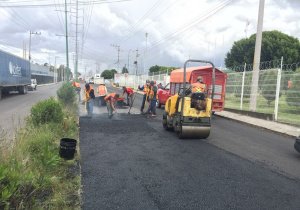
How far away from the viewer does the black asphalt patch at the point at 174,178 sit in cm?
569

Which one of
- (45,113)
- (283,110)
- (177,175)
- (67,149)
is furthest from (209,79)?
(67,149)

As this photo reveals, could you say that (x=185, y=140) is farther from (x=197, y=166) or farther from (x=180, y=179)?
(x=180, y=179)

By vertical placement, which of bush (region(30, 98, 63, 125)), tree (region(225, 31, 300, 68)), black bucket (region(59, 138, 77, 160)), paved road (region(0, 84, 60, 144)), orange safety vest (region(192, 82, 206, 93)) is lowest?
paved road (region(0, 84, 60, 144))

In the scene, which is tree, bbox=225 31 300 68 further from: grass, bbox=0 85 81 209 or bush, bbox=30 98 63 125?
grass, bbox=0 85 81 209

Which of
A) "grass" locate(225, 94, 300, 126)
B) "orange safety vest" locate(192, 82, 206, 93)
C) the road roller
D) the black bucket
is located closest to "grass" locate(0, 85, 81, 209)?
the black bucket

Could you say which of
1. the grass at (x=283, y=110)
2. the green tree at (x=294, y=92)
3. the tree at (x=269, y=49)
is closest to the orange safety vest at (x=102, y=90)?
the grass at (x=283, y=110)

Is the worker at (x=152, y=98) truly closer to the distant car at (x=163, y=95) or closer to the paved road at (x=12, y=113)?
the distant car at (x=163, y=95)

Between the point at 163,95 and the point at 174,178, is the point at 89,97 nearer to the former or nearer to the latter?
the point at 163,95

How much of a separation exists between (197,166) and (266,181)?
1.52 meters

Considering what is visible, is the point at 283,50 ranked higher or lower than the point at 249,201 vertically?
higher

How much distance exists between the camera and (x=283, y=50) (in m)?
42.8

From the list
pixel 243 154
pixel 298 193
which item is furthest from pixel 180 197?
pixel 243 154

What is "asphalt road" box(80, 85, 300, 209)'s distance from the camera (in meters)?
Answer: 5.72

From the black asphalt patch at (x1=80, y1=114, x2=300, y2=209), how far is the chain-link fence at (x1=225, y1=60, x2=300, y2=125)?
23.3 feet
